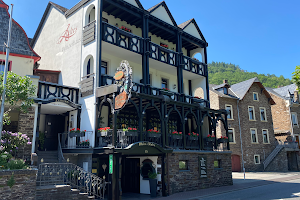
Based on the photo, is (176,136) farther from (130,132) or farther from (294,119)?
(294,119)

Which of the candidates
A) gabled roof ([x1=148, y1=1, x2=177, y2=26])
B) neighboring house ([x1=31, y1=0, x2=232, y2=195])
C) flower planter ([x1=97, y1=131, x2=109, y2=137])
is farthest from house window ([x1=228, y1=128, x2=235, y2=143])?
flower planter ([x1=97, y1=131, x2=109, y2=137])

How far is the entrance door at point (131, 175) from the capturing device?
17078 millimetres

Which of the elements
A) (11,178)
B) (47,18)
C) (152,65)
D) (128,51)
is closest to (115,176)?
(11,178)

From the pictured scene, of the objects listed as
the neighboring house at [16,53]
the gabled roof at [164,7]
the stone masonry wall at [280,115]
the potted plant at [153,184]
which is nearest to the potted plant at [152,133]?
the potted plant at [153,184]

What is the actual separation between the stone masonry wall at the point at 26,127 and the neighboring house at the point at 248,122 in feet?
74.3

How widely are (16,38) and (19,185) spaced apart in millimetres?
10176

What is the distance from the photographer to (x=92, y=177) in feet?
45.5

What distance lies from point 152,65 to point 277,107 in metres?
27.4

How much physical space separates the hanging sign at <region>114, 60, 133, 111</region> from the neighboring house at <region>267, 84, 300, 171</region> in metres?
30.1

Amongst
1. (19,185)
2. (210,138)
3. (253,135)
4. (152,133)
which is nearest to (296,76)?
(210,138)

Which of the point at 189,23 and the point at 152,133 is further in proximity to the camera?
the point at 189,23

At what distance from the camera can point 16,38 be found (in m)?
16.4

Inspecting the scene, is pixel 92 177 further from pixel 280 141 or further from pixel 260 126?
pixel 280 141

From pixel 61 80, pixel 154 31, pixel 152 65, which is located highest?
pixel 154 31
